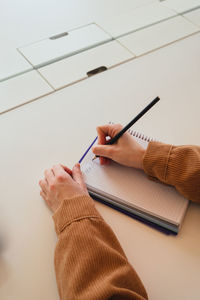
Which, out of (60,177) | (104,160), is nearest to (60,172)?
(60,177)

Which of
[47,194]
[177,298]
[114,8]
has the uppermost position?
[114,8]

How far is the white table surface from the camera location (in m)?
0.57

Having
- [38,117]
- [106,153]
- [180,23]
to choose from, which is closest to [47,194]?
[106,153]

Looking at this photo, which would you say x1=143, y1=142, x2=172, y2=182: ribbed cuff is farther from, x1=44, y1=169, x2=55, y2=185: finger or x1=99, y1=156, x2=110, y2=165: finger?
x1=44, y1=169, x2=55, y2=185: finger

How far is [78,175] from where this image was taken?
0.70 m

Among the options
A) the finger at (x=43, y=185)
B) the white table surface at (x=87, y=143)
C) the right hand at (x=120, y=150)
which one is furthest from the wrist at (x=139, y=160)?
the finger at (x=43, y=185)

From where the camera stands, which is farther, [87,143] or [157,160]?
[87,143]

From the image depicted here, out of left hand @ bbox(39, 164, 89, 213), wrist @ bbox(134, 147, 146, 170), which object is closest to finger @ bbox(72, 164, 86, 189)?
left hand @ bbox(39, 164, 89, 213)

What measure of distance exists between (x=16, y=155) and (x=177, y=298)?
54 centimetres

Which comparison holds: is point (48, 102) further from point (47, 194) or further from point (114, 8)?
point (114, 8)

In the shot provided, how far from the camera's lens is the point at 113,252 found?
0.54m

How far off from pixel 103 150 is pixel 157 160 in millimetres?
143

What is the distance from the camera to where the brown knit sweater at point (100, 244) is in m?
0.49

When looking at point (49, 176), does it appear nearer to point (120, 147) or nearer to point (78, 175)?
point (78, 175)
